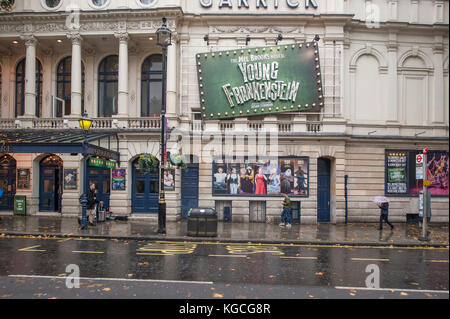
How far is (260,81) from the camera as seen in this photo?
2183 cm

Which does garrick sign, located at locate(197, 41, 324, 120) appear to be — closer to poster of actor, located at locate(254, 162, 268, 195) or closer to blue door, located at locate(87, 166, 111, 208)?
poster of actor, located at locate(254, 162, 268, 195)

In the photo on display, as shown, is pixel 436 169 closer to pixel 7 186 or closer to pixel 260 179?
pixel 260 179

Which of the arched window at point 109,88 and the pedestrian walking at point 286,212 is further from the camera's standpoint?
the arched window at point 109,88

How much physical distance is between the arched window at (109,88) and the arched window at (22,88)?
448cm

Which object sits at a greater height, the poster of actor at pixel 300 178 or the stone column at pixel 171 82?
the stone column at pixel 171 82

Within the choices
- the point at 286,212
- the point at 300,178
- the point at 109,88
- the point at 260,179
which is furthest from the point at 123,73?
the point at 286,212

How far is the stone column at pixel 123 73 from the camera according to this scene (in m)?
21.7

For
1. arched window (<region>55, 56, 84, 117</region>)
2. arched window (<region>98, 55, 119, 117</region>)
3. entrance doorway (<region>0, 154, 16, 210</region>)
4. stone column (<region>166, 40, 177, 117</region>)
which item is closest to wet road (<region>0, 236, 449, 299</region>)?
stone column (<region>166, 40, 177, 117</region>)

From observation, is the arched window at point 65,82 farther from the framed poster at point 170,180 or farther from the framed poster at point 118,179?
the framed poster at point 170,180

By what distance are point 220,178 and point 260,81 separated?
675 centimetres

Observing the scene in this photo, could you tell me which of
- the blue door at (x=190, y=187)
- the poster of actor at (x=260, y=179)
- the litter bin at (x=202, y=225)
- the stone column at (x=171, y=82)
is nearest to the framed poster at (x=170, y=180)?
the blue door at (x=190, y=187)

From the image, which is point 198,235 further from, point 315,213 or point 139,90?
point 139,90

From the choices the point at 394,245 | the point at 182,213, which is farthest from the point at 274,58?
the point at 394,245

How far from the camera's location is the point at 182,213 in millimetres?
21953
